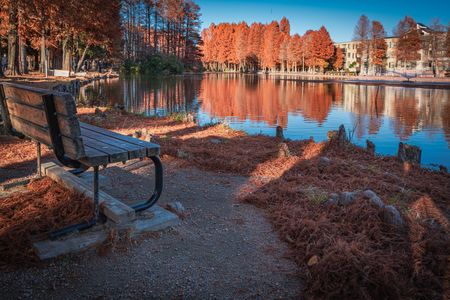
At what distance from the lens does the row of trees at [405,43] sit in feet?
198

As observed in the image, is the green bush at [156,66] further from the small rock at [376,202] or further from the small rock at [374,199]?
the small rock at [376,202]

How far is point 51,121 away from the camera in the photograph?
321 centimetres

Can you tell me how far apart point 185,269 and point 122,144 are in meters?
1.25

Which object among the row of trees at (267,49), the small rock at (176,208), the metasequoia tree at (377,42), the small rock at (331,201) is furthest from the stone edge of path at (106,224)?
the row of trees at (267,49)

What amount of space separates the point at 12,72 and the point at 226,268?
88.6ft

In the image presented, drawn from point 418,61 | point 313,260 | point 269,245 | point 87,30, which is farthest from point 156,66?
point 313,260

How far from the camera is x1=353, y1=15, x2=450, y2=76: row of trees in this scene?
198 feet

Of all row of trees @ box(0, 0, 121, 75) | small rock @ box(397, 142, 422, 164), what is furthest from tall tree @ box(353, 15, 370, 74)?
small rock @ box(397, 142, 422, 164)

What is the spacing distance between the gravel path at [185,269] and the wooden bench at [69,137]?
413mm

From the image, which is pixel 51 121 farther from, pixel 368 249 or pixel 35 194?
pixel 368 249

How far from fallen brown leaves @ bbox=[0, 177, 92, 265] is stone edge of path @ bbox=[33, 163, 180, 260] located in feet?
0.29

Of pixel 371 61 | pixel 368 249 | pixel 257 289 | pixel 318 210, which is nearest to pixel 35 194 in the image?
pixel 257 289

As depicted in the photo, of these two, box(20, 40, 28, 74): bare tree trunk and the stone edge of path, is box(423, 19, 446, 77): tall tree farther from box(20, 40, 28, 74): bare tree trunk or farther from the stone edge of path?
the stone edge of path

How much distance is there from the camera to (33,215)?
3.54m
